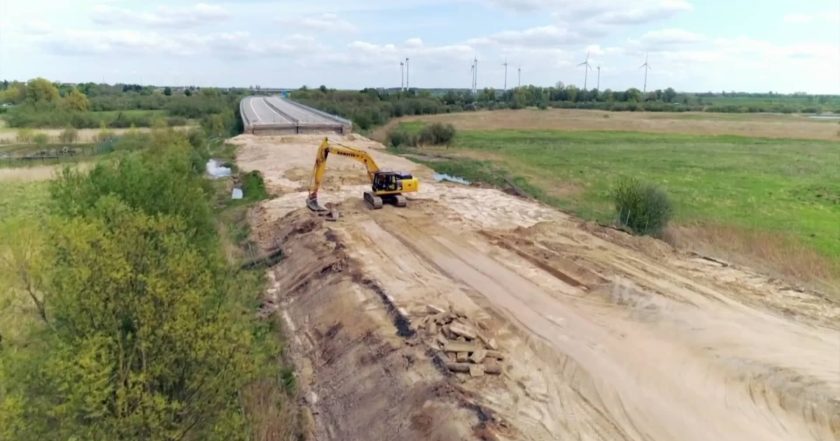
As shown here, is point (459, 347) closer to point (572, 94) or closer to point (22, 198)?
point (22, 198)

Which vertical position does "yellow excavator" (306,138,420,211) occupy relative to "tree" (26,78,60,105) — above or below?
below

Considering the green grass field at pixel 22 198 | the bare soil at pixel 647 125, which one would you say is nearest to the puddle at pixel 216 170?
the green grass field at pixel 22 198

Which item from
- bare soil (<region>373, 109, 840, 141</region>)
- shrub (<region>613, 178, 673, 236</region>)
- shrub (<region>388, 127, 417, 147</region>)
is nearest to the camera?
shrub (<region>613, 178, 673, 236</region>)

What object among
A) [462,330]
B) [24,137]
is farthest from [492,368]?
[24,137]

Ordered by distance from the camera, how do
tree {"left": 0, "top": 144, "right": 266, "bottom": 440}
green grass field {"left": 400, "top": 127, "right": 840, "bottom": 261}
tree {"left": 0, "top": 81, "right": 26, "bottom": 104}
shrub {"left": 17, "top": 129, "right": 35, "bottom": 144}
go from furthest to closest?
tree {"left": 0, "top": 81, "right": 26, "bottom": 104}, shrub {"left": 17, "top": 129, "right": 35, "bottom": 144}, green grass field {"left": 400, "top": 127, "right": 840, "bottom": 261}, tree {"left": 0, "top": 144, "right": 266, "bottom": 440}

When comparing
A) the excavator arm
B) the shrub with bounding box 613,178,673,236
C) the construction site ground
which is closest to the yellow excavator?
the excavator arm

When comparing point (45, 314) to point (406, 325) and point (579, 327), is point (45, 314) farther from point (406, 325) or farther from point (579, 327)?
point (579, 327)

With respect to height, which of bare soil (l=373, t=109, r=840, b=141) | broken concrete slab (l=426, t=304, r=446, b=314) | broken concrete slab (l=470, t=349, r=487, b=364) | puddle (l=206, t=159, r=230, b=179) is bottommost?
broken concrete slab (l=470, t=349, r=487, b=364)

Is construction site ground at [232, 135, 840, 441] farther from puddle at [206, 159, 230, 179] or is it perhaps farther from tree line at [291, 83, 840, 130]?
tree line at [291, 83, 840, 130]
